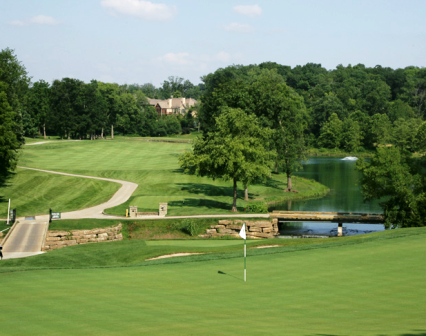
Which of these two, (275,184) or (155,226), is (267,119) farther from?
(155,226)

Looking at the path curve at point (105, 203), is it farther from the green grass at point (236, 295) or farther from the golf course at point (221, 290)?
the green grass at point (236, 295)

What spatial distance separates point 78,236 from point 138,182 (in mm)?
25190

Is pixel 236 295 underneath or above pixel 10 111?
underneath

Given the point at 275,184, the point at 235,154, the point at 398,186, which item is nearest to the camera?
the point at 398,186

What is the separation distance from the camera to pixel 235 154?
152 ft

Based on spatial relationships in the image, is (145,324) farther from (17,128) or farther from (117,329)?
(17,128)

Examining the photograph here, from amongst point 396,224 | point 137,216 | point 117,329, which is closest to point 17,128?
point 137,216

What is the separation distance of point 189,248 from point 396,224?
21459 millimetres

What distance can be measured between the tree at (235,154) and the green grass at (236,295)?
68.6 ft

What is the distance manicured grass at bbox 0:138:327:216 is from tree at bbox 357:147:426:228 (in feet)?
47.2

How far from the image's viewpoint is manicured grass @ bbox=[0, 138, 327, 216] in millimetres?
49469

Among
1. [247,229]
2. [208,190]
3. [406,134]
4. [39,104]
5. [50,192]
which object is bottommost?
[247,229]

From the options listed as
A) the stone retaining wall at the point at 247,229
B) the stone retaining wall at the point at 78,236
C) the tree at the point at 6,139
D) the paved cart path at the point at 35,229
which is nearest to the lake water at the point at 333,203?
the stone retaining wall at the point at 247,229

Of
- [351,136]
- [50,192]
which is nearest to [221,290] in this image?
[50,192]
